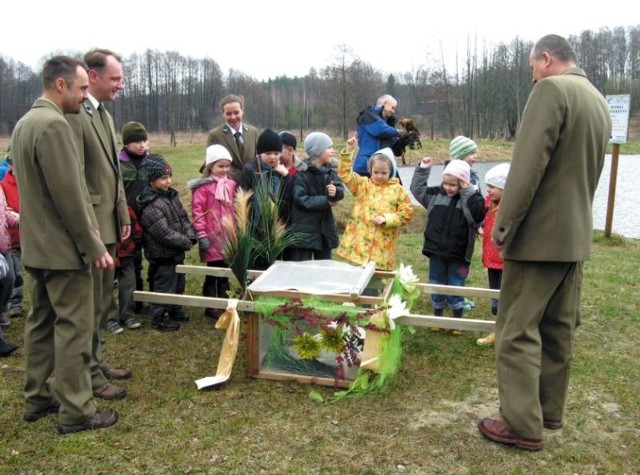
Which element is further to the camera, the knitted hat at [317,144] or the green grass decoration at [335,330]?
the knitted hat at [317,144]

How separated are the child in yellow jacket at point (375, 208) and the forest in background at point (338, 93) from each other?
28.3 metres

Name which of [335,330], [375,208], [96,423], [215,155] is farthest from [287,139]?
[96,423]

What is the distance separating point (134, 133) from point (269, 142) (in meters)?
1.15

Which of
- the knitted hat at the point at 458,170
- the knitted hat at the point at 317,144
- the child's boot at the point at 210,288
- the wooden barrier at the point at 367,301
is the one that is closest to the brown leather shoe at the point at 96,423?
the wooden barrier at the point at 367,301

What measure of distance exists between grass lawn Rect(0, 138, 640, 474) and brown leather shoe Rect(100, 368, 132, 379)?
0.21 feet

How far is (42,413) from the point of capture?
3395mm

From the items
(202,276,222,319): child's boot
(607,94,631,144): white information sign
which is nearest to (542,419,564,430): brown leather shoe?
(202,276,222,319): child's boot

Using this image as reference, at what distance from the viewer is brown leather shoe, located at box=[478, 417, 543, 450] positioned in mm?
3115

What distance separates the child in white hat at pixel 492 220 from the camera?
176 inches

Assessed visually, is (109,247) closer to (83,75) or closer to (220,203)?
(83,75)

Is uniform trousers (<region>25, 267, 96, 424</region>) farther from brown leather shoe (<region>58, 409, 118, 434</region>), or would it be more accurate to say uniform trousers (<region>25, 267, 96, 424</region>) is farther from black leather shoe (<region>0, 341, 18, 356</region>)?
black leather shoe (<region>0, 341, 18, 356</region>)

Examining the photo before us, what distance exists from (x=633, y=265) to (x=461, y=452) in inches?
216

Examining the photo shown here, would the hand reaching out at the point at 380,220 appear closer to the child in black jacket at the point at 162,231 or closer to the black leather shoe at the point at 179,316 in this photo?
the child in black jacket at the point at 162,231

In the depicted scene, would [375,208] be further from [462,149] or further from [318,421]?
[318,421]
